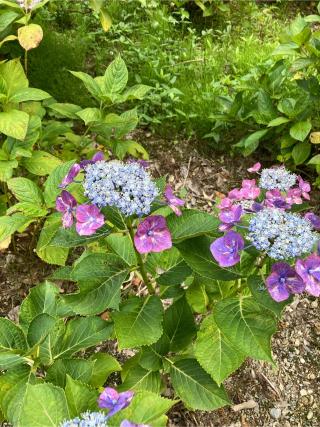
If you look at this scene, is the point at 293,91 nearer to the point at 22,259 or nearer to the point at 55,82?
the point at 55,82

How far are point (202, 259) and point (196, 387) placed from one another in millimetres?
508

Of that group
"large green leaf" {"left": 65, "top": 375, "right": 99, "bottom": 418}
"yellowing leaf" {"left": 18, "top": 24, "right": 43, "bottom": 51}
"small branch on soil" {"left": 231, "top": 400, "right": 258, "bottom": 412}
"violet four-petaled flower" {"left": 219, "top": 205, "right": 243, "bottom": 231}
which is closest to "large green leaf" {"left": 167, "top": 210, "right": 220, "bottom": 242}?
"violet four-petaled flower" {"left": 219, "top": 205, "right": 243, "bottom": 231}

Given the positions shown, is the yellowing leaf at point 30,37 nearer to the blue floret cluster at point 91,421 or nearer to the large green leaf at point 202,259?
the large green leaf at point 202,259

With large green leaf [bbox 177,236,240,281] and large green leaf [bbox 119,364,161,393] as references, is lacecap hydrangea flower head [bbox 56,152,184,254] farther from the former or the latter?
large green leaf [bbox 119,364,161,393]

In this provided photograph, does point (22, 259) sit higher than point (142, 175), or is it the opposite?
point (142, 175)

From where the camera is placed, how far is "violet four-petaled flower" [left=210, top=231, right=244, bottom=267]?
4.57ft

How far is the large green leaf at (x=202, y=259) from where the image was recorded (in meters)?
1.56

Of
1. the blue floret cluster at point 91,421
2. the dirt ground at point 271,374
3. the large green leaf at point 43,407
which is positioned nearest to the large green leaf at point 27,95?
the dirt ground at point 271,374

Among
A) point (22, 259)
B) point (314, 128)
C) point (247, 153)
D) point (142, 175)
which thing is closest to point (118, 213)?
point (142, 175)

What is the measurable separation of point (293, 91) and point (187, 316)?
76.8 inches

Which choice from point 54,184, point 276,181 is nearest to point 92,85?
point 54,184

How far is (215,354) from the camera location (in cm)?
169

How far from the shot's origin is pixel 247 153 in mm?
3068

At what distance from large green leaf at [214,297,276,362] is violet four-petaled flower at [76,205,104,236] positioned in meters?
0.49
